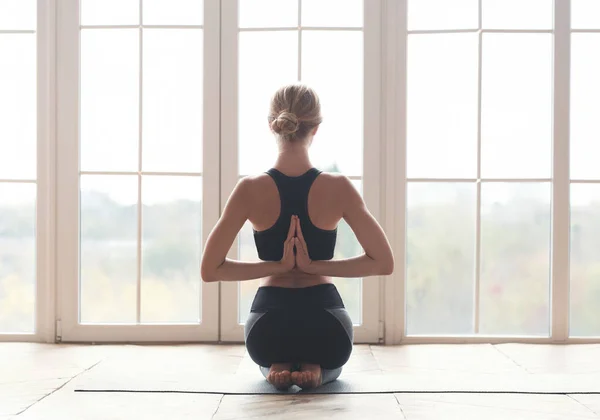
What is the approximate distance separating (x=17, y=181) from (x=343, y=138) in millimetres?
1699

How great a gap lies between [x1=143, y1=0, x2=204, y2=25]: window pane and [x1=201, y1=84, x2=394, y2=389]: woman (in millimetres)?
1356

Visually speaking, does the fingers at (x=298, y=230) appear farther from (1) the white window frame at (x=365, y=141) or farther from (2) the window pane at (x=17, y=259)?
(2) the window pane at (x=17, y=259)

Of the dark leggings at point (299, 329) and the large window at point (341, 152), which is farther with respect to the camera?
the large window at point (341, 152)

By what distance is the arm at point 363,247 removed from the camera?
94.0 inches

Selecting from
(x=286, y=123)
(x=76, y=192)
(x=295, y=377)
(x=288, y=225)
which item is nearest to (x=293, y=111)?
(x=286, y=123)

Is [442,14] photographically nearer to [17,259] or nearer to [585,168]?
[585,168]

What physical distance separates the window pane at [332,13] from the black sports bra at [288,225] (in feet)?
4.50

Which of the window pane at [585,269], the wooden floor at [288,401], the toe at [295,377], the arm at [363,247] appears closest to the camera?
the wooden floor at [288,401]

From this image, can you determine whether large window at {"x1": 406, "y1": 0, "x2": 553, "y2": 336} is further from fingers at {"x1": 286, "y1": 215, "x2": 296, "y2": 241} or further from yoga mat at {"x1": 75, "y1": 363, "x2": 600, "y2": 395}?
fingers at {"x1": 286, "y1": 215, "x2": 296, "y2": 241}

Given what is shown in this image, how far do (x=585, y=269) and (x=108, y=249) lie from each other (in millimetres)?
2465

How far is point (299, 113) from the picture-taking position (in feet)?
7.88

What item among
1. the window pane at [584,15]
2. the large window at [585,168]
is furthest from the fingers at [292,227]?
the window pane at [584,15]

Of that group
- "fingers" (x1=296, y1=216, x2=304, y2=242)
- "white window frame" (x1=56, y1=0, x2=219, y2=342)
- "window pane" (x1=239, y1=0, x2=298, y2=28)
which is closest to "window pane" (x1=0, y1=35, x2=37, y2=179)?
"white window frame" (x1=56, y1=0, x2=219, y2=342)

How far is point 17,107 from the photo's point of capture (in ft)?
11.9
